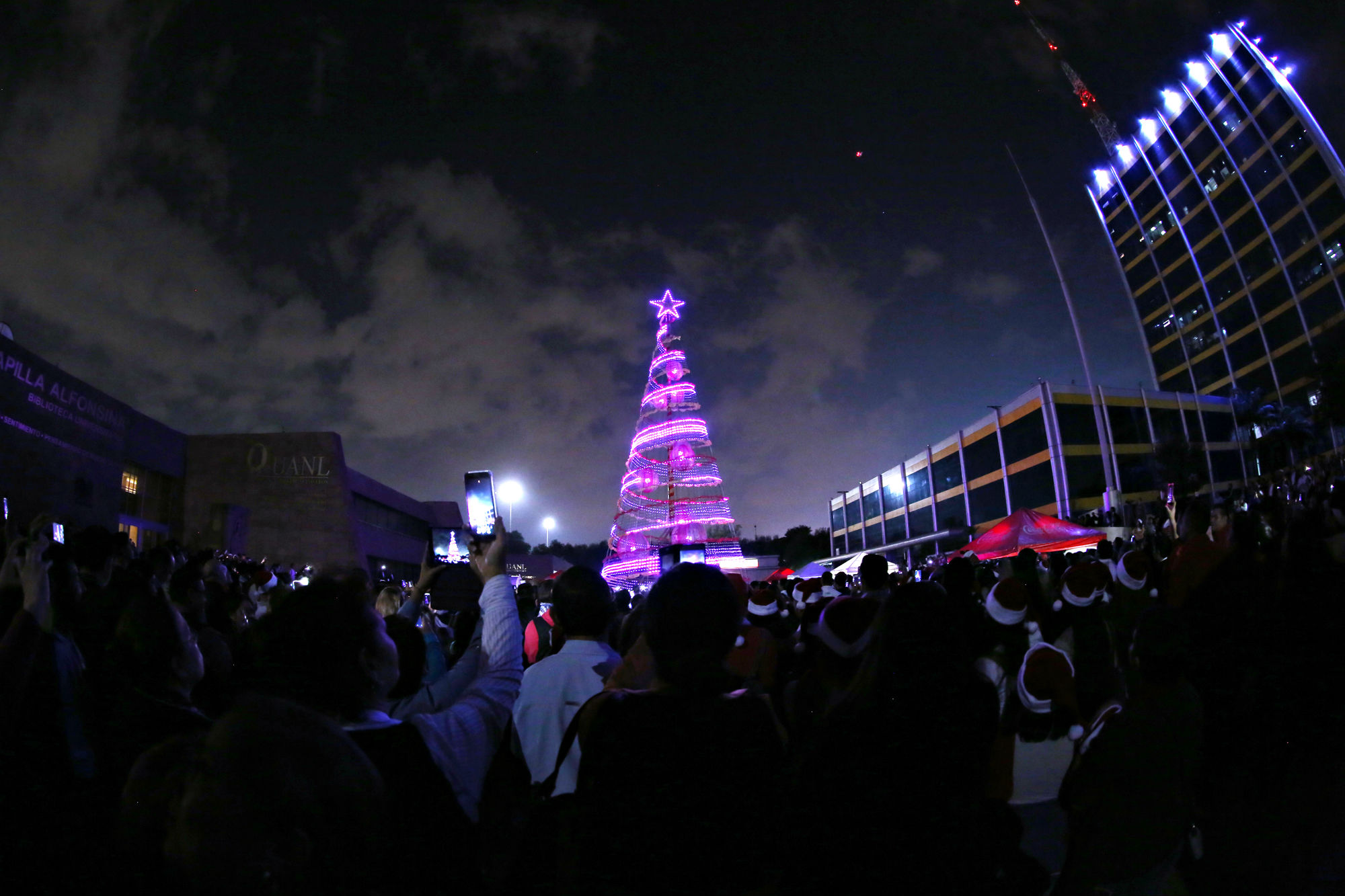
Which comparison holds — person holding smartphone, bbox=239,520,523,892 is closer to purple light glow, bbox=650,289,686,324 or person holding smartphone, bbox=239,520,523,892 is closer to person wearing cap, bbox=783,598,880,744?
person wearing cap, bbox=783,598,880,744

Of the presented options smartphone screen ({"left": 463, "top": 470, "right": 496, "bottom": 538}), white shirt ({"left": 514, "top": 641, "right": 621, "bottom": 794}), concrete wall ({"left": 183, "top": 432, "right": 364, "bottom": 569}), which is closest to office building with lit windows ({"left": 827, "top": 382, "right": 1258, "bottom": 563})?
concrete wall ({"left": 183, "top": 432, "right": 364, "bottom": 569})

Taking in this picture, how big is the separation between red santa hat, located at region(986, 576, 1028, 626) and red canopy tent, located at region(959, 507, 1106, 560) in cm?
1292

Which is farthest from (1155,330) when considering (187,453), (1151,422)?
(187,453)

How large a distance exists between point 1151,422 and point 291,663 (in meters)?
68.2

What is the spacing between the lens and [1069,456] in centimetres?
5472

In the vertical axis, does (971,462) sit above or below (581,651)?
above

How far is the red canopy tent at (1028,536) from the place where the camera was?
1717 centimetres

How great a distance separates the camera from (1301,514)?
4359 mm

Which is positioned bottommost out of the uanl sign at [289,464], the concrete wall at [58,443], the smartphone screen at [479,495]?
the smartphone screen at [479,495]

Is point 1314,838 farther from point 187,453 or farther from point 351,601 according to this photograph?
point 187,453

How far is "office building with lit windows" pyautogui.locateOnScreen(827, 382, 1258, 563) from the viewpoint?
54.1 m

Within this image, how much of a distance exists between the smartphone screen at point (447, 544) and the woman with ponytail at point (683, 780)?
2.54 m

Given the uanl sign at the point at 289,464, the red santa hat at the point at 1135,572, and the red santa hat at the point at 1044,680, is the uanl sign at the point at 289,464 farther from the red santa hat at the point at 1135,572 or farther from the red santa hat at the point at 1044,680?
the red santa hat at the point at 1044,680

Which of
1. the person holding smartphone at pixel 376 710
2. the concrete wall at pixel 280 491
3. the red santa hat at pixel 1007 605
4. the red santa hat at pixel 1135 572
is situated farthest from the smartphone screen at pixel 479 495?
the concrete wall at pixel 280 491
